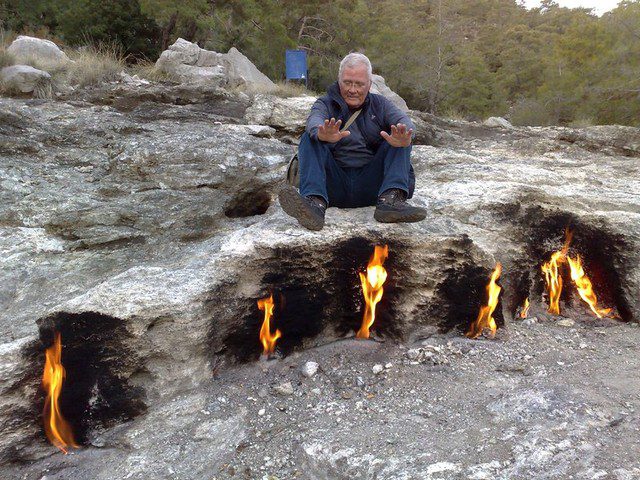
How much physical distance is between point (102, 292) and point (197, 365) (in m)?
0.68

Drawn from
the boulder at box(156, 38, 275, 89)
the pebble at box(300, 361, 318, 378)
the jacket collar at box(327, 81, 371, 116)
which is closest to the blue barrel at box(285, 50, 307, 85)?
the boulder at box(156, 38, 275, 89)

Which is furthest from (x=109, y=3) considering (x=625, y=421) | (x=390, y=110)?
(x=625, y=421)

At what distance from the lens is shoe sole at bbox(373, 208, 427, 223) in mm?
3309

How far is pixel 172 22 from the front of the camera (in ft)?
42.5

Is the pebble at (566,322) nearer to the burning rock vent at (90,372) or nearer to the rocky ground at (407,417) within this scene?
the rocky ground at (407,417)

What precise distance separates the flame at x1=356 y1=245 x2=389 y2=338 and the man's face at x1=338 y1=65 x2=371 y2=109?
3.61 feet

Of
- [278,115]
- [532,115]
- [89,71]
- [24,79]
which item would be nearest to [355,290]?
[278,115]

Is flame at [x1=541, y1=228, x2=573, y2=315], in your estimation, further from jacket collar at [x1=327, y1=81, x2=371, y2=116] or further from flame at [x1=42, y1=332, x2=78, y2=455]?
flame at [x1=42, y1=332, x2=78, y2=455]

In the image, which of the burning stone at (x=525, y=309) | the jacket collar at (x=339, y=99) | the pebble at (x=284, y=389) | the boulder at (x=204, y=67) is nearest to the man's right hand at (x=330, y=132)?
the jacket collar at (x=339, y=99)

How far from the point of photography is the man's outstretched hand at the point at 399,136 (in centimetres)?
321

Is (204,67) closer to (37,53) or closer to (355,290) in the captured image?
(37,53)

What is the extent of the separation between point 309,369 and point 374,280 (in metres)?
0.73

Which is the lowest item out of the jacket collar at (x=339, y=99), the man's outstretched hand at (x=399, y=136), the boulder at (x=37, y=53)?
the man's outstretched hand at (x=399, y=136)

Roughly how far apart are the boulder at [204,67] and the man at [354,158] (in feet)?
22.8
